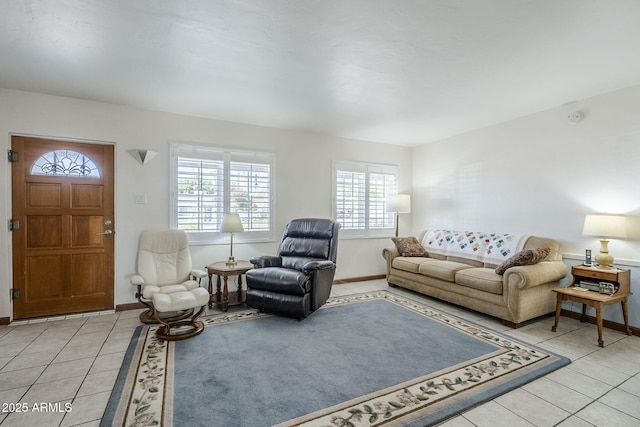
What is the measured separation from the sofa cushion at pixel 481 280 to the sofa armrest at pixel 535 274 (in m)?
0.13

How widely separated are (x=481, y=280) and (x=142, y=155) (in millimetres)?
4314

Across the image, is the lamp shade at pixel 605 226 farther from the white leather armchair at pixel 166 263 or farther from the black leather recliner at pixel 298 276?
the white leather armchair at pixel 166 263

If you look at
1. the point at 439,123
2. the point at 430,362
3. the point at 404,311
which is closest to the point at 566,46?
the point at 439,123

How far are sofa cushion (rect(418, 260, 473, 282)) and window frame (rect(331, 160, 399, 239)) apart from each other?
4.36ft

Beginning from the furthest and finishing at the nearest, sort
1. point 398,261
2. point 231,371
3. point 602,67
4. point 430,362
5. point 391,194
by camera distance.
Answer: point 391,194
point 398,261
point 602,67
point 430,362
point 231,371

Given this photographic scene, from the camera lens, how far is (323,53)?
244 centimetres

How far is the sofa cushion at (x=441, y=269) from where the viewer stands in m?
3.85

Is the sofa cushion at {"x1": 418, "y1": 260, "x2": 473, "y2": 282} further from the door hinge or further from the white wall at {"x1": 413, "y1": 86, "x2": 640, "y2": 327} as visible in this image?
the door hinge

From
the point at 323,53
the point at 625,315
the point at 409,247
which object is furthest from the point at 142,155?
the point at 625,315

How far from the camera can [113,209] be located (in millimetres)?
3648

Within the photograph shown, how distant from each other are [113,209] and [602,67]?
17.3ft

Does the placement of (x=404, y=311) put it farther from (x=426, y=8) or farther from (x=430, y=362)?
(x=426, y=8)

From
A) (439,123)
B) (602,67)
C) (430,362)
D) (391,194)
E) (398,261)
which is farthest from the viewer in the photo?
(391,194)


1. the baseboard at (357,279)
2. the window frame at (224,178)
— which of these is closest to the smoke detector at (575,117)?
the baseboard at (357,279)
